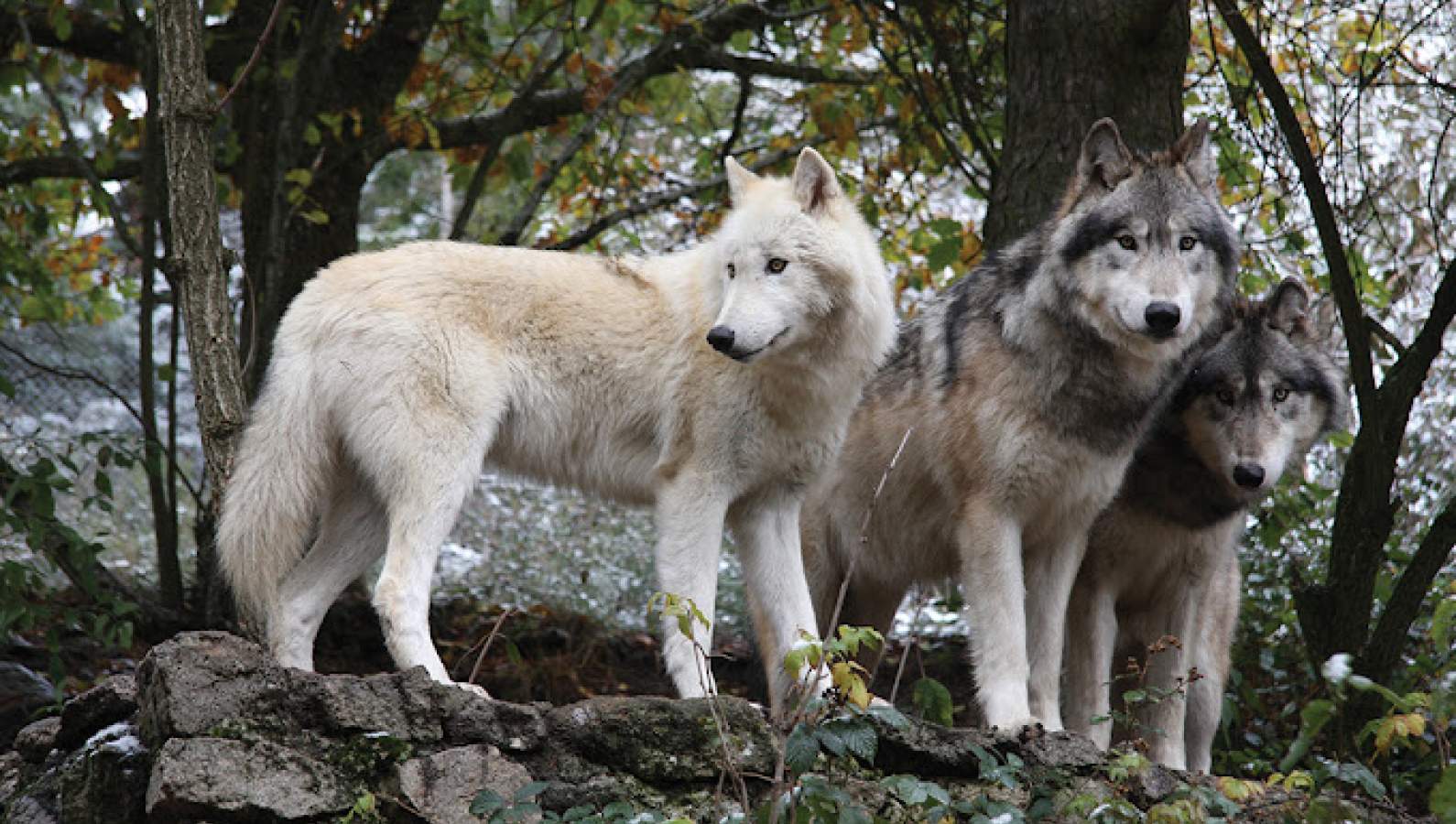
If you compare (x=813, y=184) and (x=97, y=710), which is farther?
(x=813, y=184)

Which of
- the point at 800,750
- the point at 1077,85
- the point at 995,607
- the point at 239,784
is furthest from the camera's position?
the point at 1077,85

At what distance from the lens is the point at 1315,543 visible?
7.82 meters

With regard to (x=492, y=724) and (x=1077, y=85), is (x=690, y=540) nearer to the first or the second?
(x=492, y=724)

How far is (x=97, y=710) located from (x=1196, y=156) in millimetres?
3949

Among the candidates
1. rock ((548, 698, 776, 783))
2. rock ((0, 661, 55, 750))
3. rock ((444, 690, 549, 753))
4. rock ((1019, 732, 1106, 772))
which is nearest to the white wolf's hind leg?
rock ((444, 690, 549, 753))

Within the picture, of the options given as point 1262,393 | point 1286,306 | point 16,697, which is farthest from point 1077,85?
point 16,697

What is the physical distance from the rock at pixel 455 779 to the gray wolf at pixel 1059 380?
1.87 m

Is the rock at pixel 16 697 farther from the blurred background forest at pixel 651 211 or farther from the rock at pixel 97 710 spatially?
the rock at pixel 97 710

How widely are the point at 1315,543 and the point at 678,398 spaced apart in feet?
14.9

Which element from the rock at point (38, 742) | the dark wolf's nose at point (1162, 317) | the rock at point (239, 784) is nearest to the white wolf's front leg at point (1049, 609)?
the dark wolf's nose at point (1162, 317)

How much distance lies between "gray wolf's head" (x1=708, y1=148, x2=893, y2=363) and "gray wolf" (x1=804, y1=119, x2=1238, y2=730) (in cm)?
54

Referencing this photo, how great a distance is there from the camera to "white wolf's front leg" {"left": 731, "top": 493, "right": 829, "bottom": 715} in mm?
4805

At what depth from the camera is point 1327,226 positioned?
18.4 ft

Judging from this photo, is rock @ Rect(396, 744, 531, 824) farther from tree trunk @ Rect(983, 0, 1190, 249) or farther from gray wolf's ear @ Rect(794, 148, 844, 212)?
tree trunk @ Rect(983, 0, 1190, 249)
